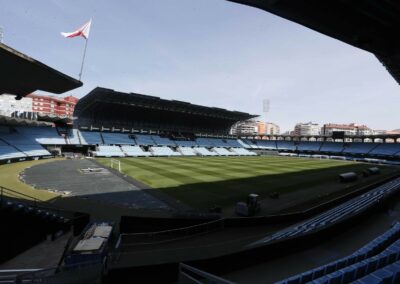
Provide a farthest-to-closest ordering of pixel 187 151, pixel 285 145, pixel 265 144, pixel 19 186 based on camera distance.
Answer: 1. pixel 265 144
2. pixel 285 145
3. pixel 187 151
4. pixel 19 186

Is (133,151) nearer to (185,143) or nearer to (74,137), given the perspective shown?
(74,137)

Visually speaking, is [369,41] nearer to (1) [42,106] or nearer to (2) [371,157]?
(2) [371,157]

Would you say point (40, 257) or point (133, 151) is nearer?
point (40, 257)

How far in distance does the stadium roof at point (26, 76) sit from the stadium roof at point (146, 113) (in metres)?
35.2

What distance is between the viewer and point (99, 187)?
27.4 meters

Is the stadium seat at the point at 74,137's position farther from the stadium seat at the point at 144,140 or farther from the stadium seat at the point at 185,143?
the stadium seat at the point at 185,143

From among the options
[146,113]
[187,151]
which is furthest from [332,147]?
[146,113]

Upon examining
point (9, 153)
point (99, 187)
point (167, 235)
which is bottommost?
point (99, 187)

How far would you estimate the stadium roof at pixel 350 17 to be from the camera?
10.2 meters

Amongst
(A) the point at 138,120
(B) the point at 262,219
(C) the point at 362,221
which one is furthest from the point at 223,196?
(A) the point at 138,120

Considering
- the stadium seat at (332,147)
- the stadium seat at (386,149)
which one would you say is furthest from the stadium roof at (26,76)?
the stadium seat at (332,147)

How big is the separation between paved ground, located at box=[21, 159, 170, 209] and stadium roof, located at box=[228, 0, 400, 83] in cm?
1680

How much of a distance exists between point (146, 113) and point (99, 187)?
5555 centimetres

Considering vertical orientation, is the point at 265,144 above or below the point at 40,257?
above
